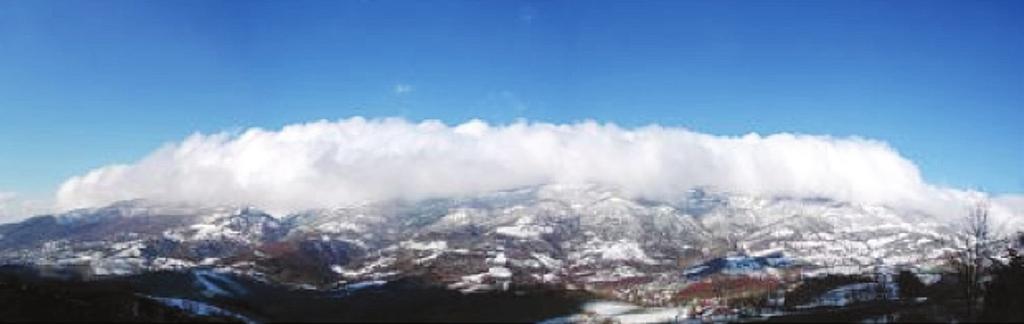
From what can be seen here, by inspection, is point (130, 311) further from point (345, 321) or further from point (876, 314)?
point (876, 314)

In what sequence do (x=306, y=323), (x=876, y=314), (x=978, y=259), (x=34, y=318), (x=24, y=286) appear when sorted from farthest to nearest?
1. (x=876, y=314)
2. (x=24, y=286)
3. (x=978, y=259)
4. (x=306, y=323)
5. (x=34, y=318)

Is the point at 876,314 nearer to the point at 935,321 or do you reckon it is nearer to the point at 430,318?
the point at 935,321

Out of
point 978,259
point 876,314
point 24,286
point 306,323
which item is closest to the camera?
point 306,323

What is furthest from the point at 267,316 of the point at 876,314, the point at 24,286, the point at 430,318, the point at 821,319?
the point at 876,314

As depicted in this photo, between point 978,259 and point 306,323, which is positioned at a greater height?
point 978,259

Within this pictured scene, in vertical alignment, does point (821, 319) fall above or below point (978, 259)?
below

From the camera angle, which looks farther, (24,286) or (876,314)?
(876,314)

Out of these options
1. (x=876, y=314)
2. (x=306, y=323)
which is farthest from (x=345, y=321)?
(x=876, y=314)

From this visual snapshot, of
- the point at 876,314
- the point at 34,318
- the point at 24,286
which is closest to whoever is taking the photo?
the point at 34,318

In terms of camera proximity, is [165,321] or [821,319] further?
[821,319]
